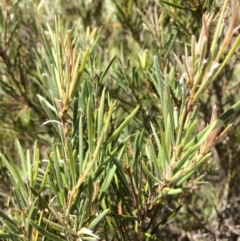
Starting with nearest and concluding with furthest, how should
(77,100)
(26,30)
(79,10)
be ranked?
1. (77,100)
2. (26,30)
3. (79,10)

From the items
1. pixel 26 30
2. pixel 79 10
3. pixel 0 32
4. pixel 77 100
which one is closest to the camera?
pixel 77 100

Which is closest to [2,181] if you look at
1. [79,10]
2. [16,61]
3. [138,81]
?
[16,61]

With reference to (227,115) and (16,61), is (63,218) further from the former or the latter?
(16,61)

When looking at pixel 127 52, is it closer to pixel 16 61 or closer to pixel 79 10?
pixel 79 10

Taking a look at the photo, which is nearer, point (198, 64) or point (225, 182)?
point (198, 64)

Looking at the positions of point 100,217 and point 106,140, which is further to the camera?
point 106,140

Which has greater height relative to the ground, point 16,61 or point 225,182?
point 16,61

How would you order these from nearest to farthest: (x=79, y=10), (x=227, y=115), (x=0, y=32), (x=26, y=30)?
(x=227, y=115) < (x=0, y=32) < (x=26, y=30) < (x=79, y=10)

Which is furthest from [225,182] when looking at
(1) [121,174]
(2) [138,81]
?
(1) [121,174]

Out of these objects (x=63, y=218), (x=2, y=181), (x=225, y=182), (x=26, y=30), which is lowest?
(x=225, y=182)
